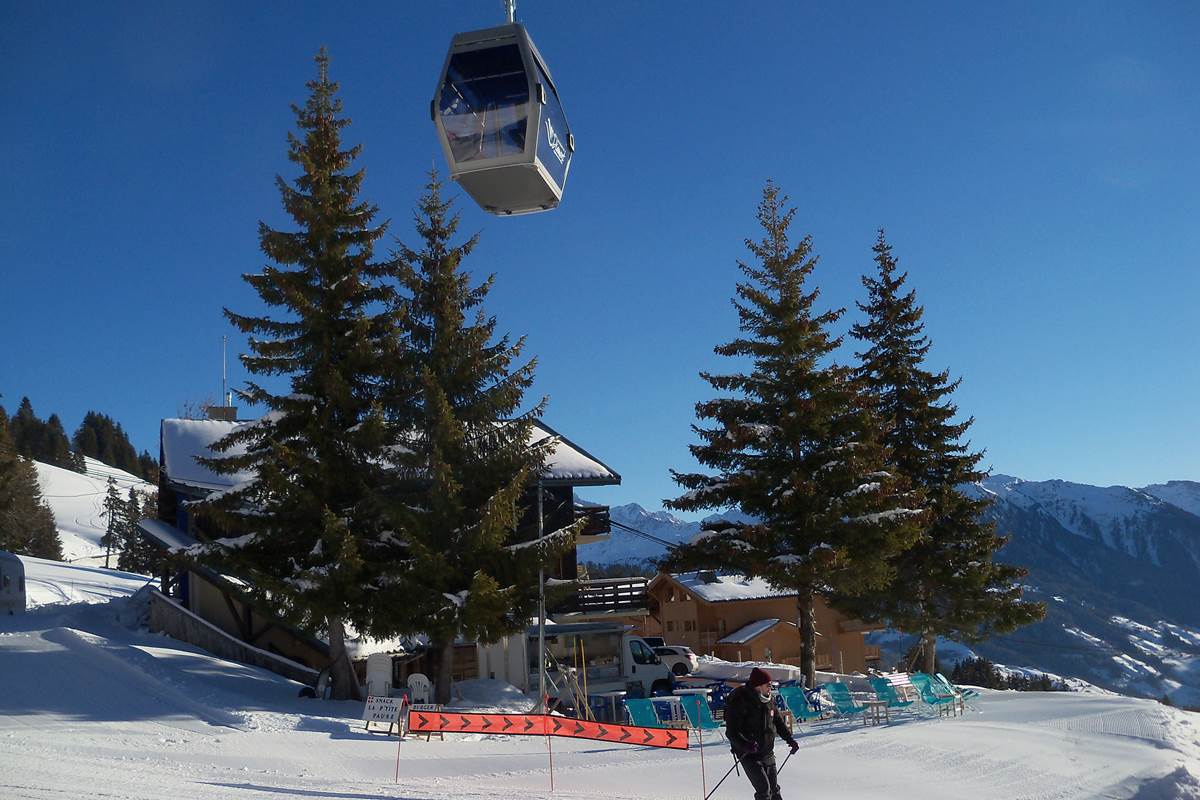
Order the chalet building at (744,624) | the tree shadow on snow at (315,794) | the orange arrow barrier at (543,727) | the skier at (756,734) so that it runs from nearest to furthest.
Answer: the skier at (756,734), the tree shadow on snow at (315,794), the orange arrow barrier at (543,727), the chalet building at (744,624)

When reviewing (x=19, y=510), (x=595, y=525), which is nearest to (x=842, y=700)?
(x=595, y=525)

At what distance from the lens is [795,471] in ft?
83.3

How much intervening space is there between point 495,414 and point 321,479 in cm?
402

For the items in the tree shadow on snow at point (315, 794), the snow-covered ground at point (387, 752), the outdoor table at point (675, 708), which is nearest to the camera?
the tree shadow on snow at point (315, 794)

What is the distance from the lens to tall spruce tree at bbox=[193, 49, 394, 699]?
19.7 m

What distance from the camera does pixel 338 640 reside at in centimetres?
2031

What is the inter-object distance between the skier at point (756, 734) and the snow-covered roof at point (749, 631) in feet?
127

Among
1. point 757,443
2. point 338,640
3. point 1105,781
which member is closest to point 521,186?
point 1105,781

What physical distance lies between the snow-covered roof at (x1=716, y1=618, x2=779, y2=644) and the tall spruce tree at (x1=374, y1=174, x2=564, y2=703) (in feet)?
96.3

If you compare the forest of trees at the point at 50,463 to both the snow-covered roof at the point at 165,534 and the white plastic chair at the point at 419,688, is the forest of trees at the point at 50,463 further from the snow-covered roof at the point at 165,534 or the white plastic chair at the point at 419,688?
the white plastic chair at the point at 419,688

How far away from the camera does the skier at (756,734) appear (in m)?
9.99

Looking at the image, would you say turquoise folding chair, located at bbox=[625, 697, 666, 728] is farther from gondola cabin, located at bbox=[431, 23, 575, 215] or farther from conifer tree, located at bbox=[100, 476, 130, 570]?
conifer tree, located at bbox=[100, 476, 130, 570]

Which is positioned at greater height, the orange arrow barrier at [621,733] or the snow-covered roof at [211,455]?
the snow-covered roof at [211,455]

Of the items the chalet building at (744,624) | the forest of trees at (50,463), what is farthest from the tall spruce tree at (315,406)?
the forest of trees at (50,463)
